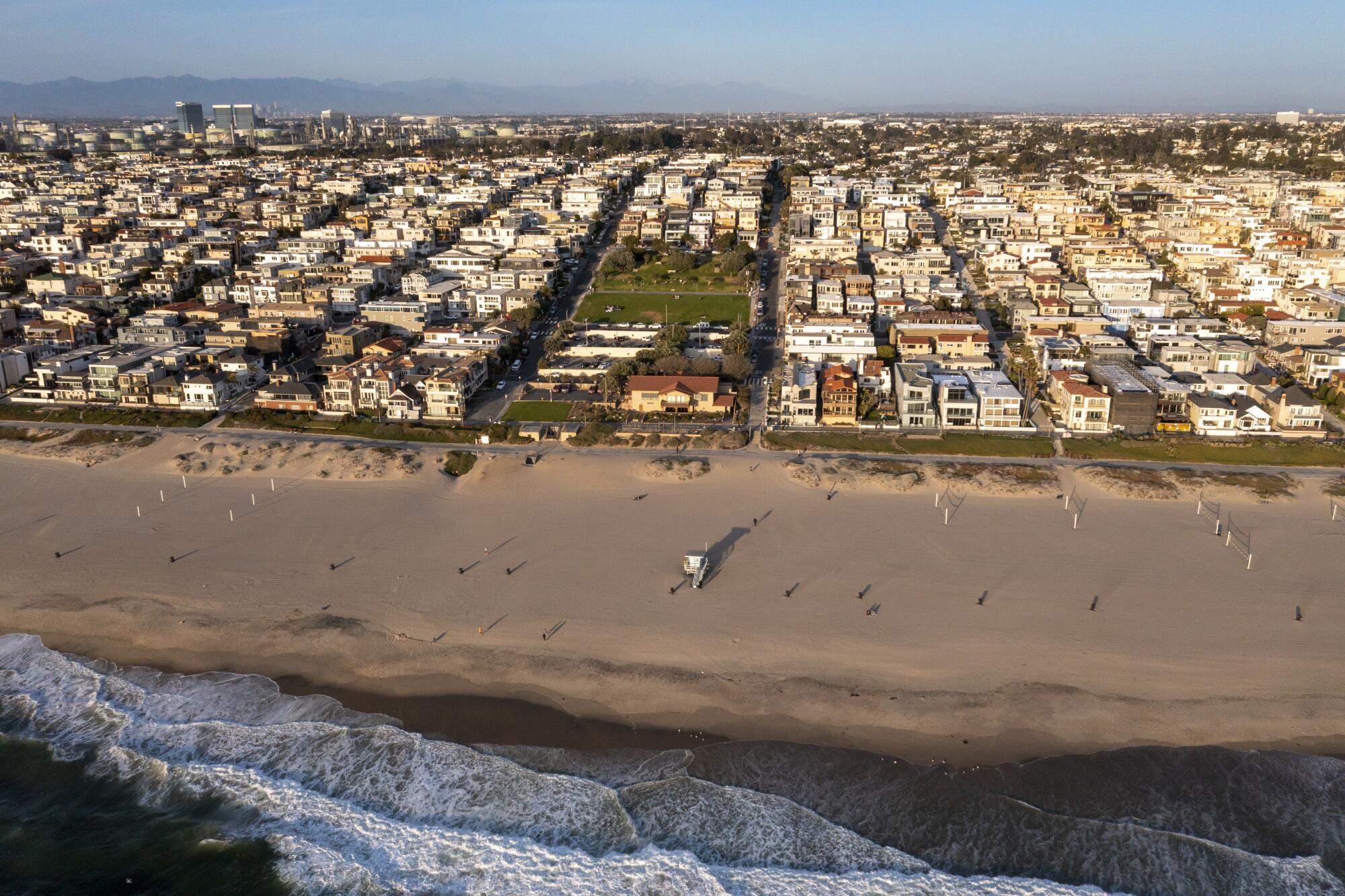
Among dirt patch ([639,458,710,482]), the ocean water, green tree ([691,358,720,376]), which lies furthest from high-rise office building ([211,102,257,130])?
the ocean water

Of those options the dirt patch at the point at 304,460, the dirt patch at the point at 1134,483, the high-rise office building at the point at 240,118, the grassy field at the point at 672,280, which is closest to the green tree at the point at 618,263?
the grassy field at the point at 672,280

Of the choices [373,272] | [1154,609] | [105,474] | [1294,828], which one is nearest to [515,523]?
[105,474]

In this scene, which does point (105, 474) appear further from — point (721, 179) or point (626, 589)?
point (721, 179)

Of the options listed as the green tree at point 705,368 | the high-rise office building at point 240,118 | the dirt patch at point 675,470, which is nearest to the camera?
the dirt patch at point 675,470

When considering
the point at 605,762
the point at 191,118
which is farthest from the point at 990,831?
the point at 191,118

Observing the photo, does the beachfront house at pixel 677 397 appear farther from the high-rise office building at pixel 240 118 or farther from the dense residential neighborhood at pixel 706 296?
the high-rise office building at pixel 240 118

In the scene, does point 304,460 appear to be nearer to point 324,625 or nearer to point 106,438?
point 106,438
